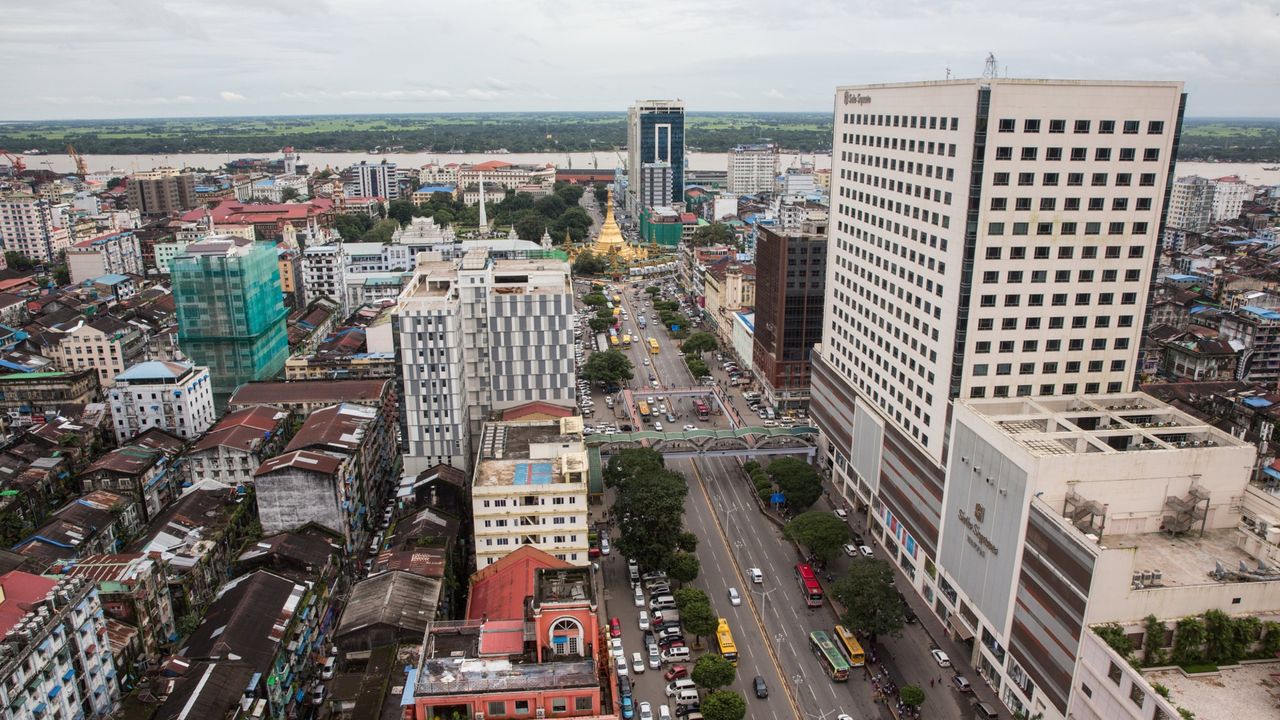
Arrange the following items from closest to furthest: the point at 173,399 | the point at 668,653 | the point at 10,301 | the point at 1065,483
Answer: the point at 1065,483, the point at 668,653, the point at 173,399, the point at 10,301

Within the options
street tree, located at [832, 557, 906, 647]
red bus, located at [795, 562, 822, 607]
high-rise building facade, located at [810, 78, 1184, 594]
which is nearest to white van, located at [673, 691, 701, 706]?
street tree, located at [832, 557, 906, 647]

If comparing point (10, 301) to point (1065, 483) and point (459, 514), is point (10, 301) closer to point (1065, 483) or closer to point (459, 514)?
point (459, 514)

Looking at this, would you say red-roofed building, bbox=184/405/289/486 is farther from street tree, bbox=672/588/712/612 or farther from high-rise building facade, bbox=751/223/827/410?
high-rise building facade, bbox=751/223/827/410

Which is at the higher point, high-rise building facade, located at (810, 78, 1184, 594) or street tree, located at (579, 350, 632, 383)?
high-rise building facade, located at (810, 78, 1184, 594)

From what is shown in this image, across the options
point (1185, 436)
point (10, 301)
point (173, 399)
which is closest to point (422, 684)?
point (1185, 436)

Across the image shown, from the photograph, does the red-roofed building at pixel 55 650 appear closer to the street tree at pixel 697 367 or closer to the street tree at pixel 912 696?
the street tree at pixel 912 696

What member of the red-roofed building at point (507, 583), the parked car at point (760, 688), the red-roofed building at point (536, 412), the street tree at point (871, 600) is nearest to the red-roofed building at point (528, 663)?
the red-roofed building at point (507, 583)
